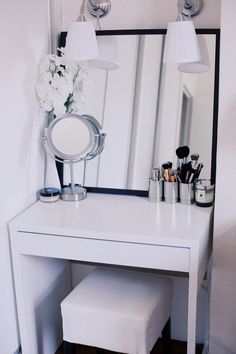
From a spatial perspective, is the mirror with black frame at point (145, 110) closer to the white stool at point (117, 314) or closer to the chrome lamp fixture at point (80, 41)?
the chrome lamp fixture at point (80, 41)

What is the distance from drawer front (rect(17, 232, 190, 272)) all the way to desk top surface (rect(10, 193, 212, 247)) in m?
0.02

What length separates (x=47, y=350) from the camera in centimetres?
195

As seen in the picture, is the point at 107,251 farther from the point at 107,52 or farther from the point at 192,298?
the point at 107,52

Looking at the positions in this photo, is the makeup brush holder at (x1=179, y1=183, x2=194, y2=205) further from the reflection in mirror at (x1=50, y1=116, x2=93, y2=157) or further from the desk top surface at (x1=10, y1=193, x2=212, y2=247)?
the reflection in mirror at (x1=50, y1=116, x2=93, y2=157)

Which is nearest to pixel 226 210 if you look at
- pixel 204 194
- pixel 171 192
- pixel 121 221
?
pixel 204 194

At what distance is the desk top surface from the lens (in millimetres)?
1525

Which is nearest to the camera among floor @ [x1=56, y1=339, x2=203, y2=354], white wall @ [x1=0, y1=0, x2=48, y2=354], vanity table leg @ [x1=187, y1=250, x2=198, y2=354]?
vanity table leg @ [x1=187, y1=250, x2=198, y2=354]

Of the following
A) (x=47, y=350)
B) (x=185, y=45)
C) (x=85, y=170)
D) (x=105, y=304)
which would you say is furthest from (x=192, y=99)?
(x=47, y=350)

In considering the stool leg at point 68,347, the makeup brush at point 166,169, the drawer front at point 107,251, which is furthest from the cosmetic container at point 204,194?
the stool leg at point 68,347

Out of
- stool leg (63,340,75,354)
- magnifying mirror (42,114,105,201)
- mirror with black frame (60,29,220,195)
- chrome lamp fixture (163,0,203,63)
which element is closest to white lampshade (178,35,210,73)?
mirror with black frame (60,29,220,195)

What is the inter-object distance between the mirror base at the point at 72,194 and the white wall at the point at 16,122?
124 millimetres

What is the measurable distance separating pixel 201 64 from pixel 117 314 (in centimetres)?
102

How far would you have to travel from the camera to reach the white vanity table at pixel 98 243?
4.95 feet

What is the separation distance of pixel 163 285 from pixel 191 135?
621mm
